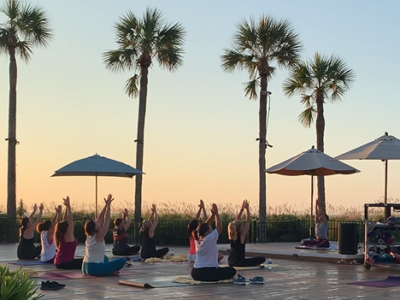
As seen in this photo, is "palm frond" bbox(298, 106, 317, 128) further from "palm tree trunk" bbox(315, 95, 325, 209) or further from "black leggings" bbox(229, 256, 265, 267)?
"black leggings" bbox(229, 256, 265, 267)

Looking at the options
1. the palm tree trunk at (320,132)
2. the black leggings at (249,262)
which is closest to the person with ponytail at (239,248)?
the black leggings at (249,262)

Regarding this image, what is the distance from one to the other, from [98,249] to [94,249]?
0.25ft

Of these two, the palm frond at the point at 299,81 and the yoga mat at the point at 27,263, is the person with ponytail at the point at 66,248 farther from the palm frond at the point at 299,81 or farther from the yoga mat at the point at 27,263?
the palm frond at the point at 299,81

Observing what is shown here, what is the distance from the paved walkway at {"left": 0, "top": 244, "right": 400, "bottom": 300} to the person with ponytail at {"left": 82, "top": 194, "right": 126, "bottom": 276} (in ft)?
0.90

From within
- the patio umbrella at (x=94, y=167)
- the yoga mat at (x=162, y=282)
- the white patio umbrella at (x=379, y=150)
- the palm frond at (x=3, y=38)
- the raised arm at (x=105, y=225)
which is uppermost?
the palm frond at (x=3, y=38)

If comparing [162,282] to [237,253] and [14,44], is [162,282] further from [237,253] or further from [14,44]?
[14,44]

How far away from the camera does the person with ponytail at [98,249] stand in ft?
45.5

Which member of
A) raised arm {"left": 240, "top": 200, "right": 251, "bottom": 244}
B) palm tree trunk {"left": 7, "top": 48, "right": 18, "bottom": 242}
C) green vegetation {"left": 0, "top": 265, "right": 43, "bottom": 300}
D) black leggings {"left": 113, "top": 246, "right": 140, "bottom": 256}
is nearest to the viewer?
green vegetation {"left": 0, "top": 265, "right": 43, "bottom": 300}

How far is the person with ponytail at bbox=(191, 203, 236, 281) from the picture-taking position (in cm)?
1295

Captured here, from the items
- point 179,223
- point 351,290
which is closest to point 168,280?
point 351,290

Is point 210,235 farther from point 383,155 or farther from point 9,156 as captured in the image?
point 9,156

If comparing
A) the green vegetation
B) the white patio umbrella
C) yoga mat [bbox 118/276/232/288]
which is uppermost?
the white patio umbrella

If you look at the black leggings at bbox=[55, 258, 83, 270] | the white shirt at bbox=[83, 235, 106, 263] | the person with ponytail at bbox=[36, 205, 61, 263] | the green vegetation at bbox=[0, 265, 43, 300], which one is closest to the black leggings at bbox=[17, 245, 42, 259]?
the person with ponytail at bbox=[36, 205, 61, 263]

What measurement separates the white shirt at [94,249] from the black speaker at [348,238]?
6.32 m
